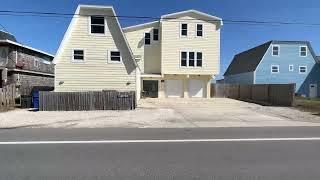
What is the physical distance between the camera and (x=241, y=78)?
53.4 meters

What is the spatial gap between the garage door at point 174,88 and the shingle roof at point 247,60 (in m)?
13.3

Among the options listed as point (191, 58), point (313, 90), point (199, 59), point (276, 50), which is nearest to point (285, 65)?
point (276, 50)

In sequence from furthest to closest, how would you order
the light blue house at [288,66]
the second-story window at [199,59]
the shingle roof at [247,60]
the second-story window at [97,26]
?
the shingle roof at [247,60] < the light blue house at [288,66] < the second-story window at [199,59] < the second-story window at [97,26]

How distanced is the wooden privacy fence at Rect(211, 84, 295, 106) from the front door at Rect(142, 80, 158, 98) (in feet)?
22.4

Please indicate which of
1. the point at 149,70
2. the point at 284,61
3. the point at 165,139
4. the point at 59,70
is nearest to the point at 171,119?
the point at 165,139

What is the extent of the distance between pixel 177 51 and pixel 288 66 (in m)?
17.5

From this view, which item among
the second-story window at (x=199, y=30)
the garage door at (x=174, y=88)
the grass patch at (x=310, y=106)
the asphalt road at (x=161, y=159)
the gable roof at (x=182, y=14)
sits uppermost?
the gable roof at (x=182, y=14)

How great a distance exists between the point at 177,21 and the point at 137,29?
408 centimetres

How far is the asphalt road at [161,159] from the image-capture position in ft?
23.9

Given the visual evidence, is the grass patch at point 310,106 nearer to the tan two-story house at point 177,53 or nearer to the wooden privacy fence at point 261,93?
the wooden privacy fence at point 261,93

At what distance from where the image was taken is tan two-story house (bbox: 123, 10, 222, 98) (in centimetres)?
3753

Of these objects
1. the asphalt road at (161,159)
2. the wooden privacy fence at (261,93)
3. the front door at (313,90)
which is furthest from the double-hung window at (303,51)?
the asphalt road at (161,159)

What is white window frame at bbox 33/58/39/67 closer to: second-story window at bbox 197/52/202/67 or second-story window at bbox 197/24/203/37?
second-story window at bbox 197/52/202/67

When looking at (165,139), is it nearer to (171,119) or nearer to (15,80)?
(171,119)
